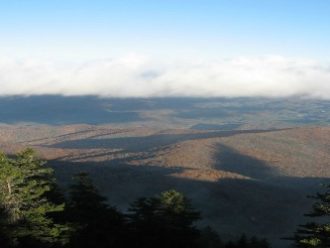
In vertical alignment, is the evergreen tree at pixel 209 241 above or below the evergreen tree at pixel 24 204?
below

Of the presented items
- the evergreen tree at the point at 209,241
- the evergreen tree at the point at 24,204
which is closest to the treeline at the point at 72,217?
the evergreen tree at the point at 24,204

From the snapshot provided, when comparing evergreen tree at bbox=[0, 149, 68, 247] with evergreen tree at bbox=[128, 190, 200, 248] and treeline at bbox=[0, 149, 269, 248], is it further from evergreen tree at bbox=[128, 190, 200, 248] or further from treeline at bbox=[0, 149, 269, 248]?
evergreen tree at bbox=[128, 190, 200, 248]

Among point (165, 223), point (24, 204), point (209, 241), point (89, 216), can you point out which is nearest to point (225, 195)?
point (209, 241)

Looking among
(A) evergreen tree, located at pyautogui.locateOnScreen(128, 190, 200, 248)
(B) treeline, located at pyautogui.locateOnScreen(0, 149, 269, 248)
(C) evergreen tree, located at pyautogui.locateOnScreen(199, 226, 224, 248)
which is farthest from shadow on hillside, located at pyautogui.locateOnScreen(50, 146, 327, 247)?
(B) treeline, located at pyautogui.locateOnScreen(0, 149, 269, 248)

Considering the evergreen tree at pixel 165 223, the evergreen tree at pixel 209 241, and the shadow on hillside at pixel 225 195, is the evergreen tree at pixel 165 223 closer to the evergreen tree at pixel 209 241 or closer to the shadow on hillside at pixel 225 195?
the evergreen tree at pixel 209 241

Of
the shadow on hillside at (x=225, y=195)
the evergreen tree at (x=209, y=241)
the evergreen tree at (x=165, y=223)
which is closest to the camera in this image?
the evergreen tree at (x=165, y=223)

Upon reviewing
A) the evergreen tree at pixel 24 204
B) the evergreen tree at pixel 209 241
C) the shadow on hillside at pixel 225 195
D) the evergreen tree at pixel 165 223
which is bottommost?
the shadow on hillside at pixel 225 195
